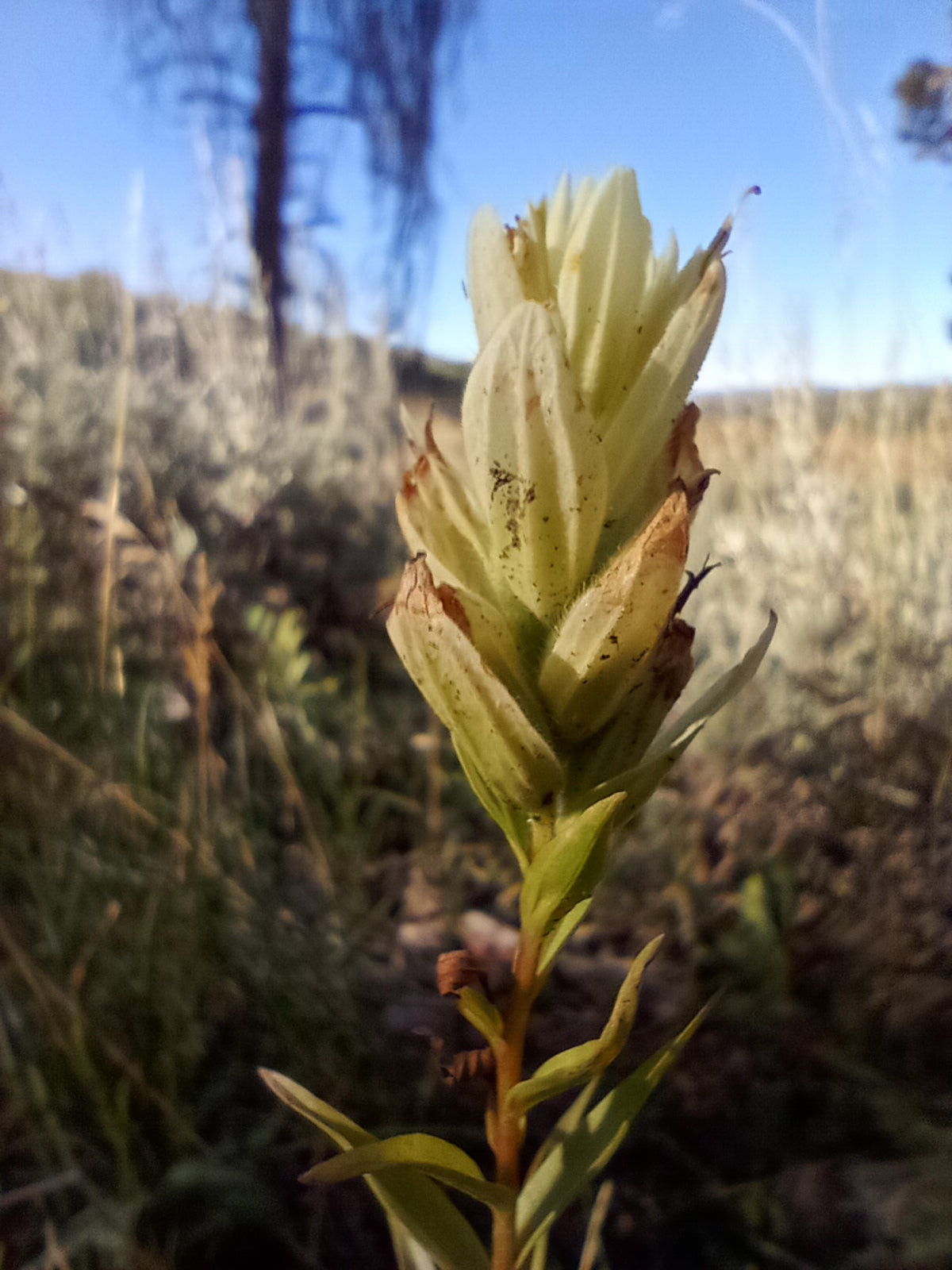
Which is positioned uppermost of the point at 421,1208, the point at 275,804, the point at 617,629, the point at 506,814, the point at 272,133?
the point at 272,133

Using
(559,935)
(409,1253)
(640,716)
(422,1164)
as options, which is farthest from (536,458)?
(409,1253)

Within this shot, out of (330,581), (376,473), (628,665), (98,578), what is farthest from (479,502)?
(376,473)

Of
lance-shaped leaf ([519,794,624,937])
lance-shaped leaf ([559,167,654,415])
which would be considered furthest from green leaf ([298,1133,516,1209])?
lance-shaped leaf ([559,167,654,415])

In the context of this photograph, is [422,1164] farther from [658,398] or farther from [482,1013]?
[658,398]

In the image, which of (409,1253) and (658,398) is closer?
(658,398)

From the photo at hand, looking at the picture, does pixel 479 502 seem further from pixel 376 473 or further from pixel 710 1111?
pixel 376 473

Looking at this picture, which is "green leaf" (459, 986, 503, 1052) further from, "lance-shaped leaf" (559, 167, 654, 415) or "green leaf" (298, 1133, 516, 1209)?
"lance-shaped leaf" (559, 167, 654, 415)
